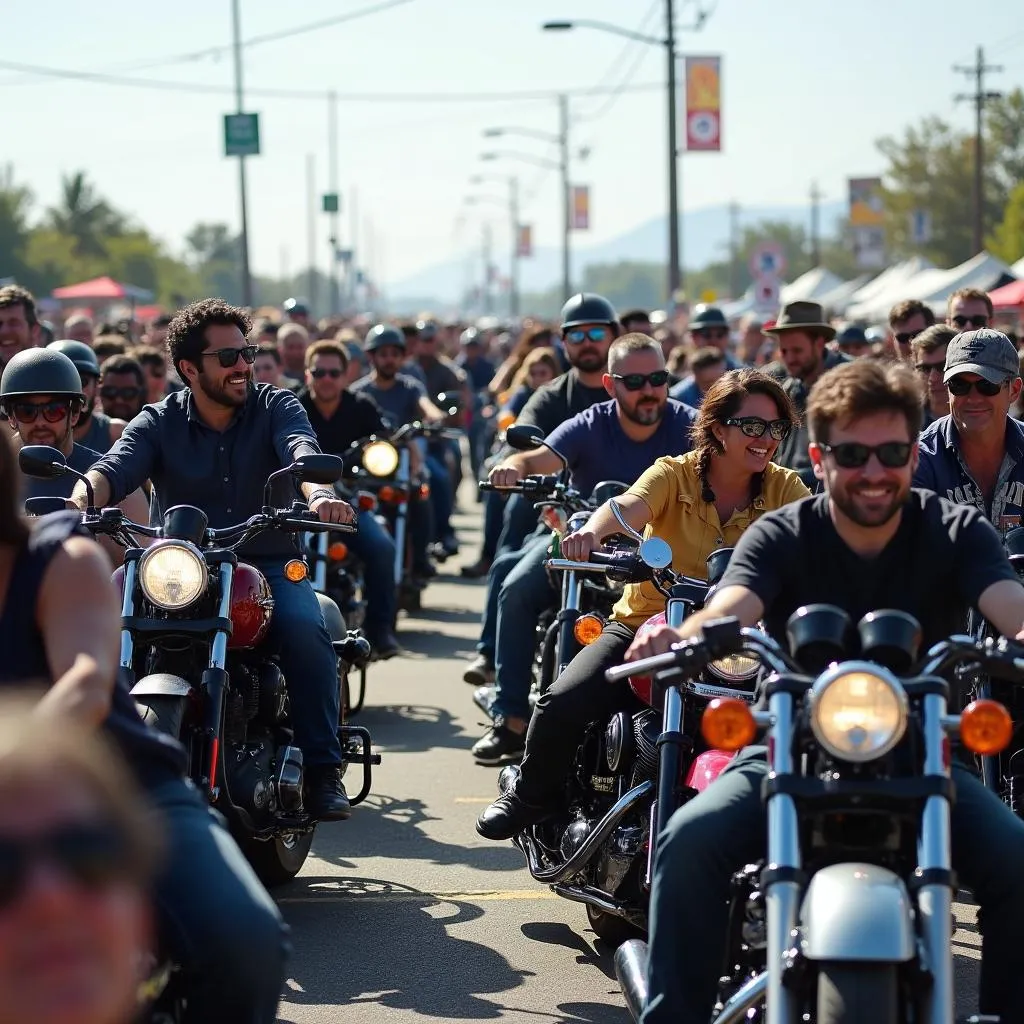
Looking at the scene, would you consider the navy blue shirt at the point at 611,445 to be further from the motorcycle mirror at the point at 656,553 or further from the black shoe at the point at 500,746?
the motorcycle mirror at the point at 656,553

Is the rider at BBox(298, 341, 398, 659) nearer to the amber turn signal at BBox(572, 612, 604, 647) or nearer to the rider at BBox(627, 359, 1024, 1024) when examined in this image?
the amber turn signal at BBox(572, 612, 604, 647)

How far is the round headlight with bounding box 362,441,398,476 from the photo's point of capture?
12.2m

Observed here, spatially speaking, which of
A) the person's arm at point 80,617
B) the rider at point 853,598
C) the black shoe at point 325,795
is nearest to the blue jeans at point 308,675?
the black shoe at point 325,795

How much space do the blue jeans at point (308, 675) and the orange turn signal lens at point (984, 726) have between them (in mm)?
3258

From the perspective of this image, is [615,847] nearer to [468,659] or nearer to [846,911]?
[846,911]

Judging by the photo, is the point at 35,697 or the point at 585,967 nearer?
the point at 35,697

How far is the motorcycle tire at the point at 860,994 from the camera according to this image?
11.8ft

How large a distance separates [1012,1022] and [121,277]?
346 feet

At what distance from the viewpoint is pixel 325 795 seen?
668 centimetres

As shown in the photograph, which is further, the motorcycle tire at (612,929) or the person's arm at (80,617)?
the motorcycle tire at (612,929)

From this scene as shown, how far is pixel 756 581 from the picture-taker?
14.4 ft

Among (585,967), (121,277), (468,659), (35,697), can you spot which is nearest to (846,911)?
(35,697)

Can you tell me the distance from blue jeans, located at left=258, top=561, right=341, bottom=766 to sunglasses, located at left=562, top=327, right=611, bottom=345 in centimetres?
450

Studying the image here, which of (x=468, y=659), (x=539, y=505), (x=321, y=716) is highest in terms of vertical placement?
(x=539, y=505)
